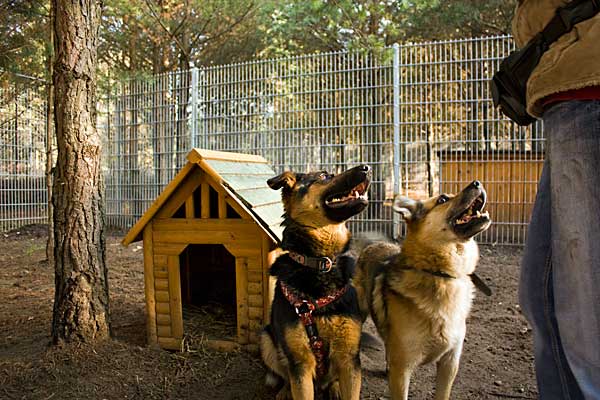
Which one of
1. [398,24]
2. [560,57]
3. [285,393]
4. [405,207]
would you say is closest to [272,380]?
[285,393]

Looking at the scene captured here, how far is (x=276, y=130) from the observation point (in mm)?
9414

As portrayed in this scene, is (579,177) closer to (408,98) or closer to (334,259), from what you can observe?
(334,259)

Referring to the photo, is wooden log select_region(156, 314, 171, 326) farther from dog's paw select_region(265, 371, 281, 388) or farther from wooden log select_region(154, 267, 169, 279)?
dog's paw select_region(265, 371, 281, 388)

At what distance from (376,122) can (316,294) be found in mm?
6350

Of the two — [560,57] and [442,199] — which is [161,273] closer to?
[442,199]

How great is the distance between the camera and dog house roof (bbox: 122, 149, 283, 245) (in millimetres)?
3514

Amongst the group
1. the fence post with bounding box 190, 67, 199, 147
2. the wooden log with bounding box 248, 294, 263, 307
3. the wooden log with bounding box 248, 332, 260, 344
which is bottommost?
the wooden log with bounding box 248, 332, 260, 344

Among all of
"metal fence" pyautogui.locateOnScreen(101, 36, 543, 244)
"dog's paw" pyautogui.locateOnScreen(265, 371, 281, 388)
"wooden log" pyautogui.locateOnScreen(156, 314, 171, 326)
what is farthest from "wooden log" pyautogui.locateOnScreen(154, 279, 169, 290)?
"metal fence" pyautogui.locateOnScreen(101, 36, 543, 244)

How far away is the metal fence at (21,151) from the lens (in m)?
10.9

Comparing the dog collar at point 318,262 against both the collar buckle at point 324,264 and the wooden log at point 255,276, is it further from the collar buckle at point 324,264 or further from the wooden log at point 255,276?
the wooden log at point 255,276

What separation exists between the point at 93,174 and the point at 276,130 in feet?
20.0

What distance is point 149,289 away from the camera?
3.88 m

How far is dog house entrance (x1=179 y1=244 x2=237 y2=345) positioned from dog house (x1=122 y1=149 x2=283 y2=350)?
0.39 metres

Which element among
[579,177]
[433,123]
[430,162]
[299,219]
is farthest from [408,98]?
[579,177]
